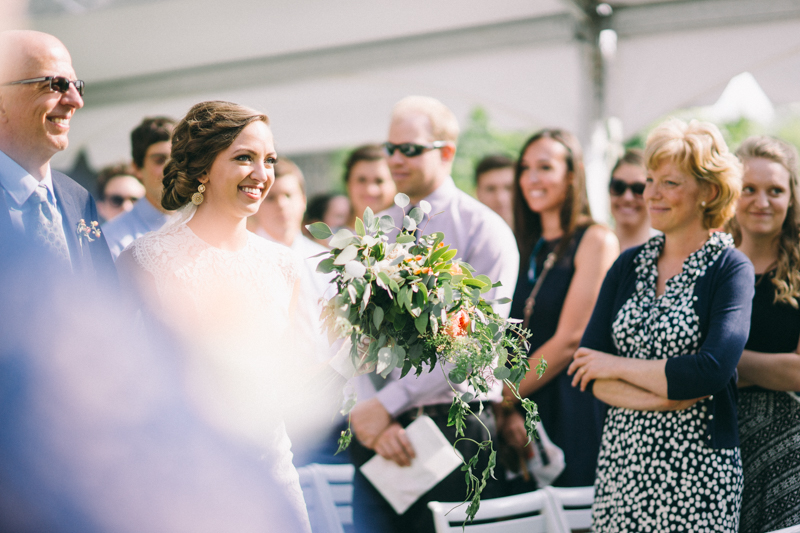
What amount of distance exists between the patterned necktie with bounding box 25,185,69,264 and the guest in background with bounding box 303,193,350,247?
4.19 metres

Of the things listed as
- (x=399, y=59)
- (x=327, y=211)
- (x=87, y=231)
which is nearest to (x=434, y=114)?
(x=87, y=231)

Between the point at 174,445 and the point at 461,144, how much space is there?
117 ft

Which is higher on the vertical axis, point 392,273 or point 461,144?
point 461,144

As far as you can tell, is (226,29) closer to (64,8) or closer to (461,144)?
(64,8)

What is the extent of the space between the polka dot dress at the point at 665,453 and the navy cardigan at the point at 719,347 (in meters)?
0.03

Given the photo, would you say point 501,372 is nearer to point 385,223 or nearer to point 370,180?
point 385,223

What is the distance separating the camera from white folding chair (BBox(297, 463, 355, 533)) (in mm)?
2852

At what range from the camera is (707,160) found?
251cm

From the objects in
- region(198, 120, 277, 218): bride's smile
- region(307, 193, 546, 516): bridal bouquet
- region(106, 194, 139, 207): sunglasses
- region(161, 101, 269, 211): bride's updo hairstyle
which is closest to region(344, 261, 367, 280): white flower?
region(307, 193, 546, 516): bridal bouquet

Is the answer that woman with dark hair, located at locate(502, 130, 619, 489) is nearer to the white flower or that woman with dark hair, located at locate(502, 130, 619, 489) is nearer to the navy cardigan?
the navy cardigan

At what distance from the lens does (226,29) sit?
5.79 meters

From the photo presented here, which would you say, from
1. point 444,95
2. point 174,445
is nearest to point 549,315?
point 174,445

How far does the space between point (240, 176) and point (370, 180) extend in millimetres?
3037

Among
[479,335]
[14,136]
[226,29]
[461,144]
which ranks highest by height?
[461,144]
